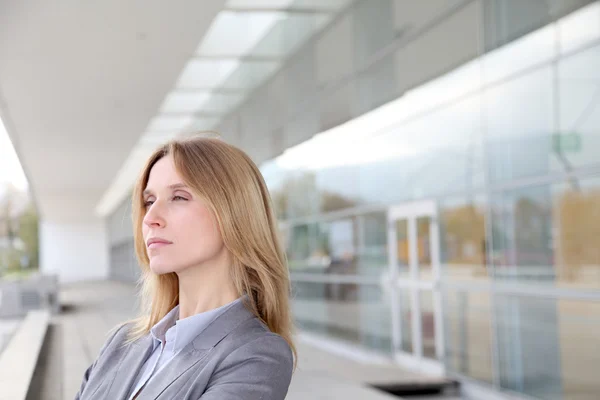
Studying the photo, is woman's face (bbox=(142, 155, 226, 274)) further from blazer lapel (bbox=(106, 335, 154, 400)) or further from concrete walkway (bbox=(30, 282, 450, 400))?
concrete walkway (bbox=(30, 282, 450, 400))

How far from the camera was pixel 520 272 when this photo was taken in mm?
7152

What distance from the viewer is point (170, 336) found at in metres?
1.75

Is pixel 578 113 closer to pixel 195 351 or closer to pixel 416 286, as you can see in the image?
pixel 416 286

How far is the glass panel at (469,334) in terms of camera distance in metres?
7.76

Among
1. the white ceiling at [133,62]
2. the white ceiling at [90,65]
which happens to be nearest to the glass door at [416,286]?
the white ceiling at [133,62]

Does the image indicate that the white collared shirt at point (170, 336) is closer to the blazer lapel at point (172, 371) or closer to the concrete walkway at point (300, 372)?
the blazer lapel at point (172, 371)

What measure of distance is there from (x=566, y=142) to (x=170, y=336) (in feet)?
18.1

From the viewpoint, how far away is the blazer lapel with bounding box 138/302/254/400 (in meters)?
1.61

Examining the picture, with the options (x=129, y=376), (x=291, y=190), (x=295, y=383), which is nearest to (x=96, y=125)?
(x=291, y=190)

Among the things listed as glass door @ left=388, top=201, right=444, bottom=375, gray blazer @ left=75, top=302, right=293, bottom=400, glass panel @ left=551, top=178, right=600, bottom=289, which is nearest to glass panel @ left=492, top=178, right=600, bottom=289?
glass panel @ left=551, top=178, right=600, bottom=289

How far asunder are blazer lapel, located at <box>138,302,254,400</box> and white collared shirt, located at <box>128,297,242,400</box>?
0.05 feet

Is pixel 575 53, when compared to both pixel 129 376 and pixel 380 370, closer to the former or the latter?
pixel 380 370

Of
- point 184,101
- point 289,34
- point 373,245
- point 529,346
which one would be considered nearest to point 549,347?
point 529,346

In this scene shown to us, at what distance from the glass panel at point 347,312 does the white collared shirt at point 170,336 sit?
8496mm
